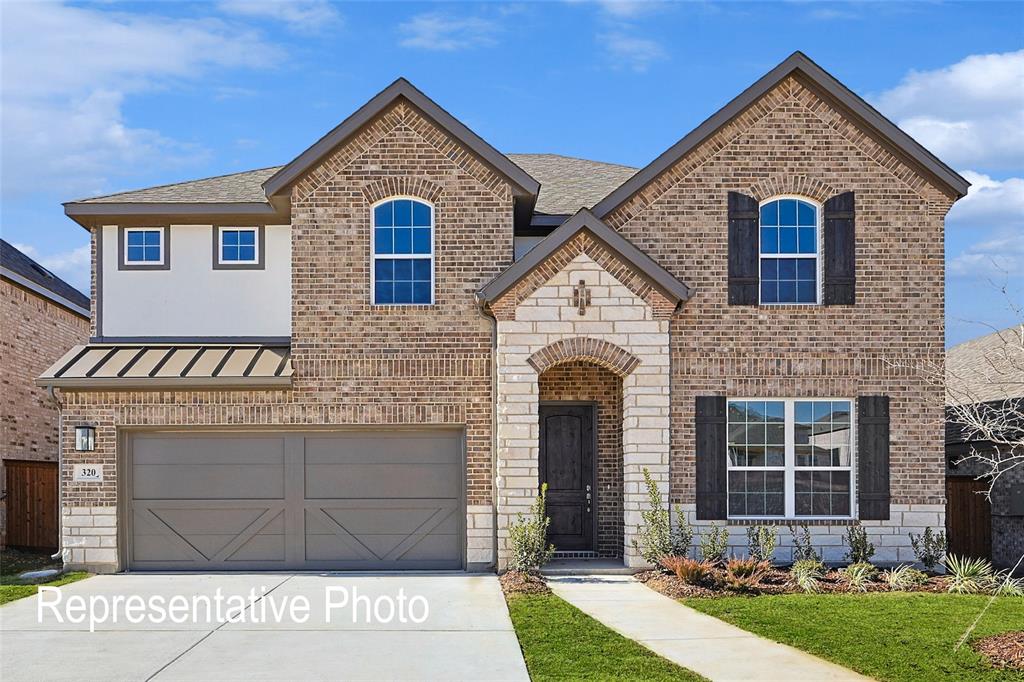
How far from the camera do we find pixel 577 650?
9945mm

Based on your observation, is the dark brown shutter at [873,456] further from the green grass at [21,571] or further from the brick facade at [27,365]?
the brick facade at [27,365]

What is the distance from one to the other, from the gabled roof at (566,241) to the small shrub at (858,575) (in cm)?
453

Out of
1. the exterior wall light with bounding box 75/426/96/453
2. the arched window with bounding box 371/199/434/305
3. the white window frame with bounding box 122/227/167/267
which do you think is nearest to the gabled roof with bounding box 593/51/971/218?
the arched window with bounding box 371/199/434/305

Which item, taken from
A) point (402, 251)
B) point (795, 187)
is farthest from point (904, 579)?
point (402, 251)

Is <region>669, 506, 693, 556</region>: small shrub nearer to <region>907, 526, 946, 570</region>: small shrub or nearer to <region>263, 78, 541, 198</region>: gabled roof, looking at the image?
<region>907, 526, 946, 570</region>: small shrub

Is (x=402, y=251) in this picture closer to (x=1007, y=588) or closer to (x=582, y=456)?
(x=582, y=456)

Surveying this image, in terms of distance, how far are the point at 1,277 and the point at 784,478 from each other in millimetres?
14179

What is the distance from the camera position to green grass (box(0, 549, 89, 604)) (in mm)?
13539

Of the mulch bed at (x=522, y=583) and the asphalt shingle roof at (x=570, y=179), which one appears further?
the asphalt shingle roof at (x=570, y=179)

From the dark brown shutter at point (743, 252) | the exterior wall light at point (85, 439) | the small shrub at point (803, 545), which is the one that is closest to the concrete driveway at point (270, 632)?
the exterior wall light at point (85, 439)

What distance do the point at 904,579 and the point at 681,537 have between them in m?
2.98

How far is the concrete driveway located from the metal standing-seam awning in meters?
2.80

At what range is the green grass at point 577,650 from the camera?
9039 mm

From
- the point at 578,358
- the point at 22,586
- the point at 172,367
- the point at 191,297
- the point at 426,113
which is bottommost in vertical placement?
the point at 22,586
